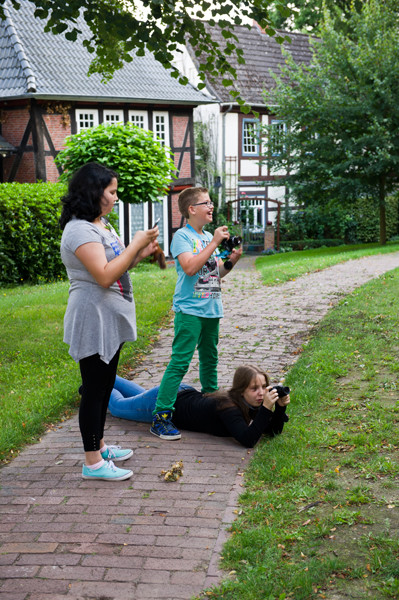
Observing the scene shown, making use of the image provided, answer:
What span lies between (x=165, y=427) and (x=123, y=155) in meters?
14.9

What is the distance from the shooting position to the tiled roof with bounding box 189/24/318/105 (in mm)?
31156

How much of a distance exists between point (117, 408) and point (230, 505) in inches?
71.5

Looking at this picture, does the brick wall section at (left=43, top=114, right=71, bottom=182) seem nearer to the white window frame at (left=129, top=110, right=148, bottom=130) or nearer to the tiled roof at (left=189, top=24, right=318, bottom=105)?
the white window frame at (left=129, top=110, right=148, bottom=130)

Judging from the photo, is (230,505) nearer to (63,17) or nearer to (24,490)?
(24,490)

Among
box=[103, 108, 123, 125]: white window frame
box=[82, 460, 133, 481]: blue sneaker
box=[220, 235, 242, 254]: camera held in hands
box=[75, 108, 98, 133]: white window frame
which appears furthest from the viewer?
box=[103, 108, 123, 125]: white window frame

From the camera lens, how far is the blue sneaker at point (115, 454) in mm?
4785

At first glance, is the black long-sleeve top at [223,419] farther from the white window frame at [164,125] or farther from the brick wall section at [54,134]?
the white window frame at [164,125]

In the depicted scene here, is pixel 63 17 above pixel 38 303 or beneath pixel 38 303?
above

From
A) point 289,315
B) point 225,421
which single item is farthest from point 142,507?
point 289,315

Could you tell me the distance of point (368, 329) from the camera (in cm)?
837

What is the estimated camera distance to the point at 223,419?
510 cm

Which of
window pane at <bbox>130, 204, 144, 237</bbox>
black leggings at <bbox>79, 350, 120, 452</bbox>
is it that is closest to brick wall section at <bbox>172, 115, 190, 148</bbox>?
window pane at <bbox>130, 204, 144, 237</bbox>

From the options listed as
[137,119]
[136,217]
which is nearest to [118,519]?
[136,217]

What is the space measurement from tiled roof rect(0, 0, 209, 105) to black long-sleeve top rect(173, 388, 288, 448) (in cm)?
1804
